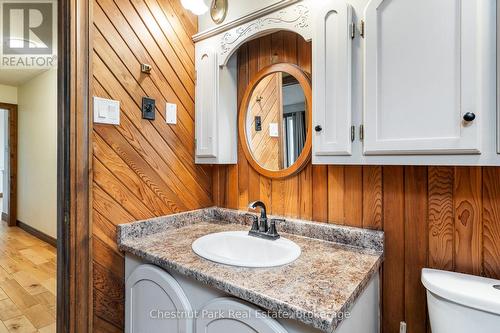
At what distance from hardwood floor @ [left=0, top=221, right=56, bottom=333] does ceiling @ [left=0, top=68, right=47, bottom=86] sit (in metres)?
2.30

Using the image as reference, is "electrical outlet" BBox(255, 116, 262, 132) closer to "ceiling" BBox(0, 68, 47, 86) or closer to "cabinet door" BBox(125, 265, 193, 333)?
"cabinet door" BBox(125, 265, 193, 333)

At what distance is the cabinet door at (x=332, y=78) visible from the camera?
3.52 ft

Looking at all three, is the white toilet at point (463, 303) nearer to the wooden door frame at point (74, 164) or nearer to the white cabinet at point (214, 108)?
the white cabinet at point (214, 108)

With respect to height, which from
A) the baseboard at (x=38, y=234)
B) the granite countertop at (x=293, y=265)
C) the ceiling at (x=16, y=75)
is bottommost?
the baseboard at (x=38, y=234)

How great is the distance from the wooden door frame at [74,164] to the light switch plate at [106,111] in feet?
0.12

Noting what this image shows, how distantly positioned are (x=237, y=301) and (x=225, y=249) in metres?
0.52

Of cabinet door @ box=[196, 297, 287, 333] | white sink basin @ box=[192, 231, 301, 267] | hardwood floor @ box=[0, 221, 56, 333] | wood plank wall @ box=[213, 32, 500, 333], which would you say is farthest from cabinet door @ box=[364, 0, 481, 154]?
hardwood floor @ box=[0, 221, 56, 333]

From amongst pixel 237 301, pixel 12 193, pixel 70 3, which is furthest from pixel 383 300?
pixel 12 193

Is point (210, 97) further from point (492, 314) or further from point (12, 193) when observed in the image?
point (12, 193)

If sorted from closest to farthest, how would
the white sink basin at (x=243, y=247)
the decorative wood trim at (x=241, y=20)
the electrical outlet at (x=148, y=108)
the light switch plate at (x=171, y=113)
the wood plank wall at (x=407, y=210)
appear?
the wood plank wall at (x=407, y=210)
the white sink basin at (x=243, y=247)
the decorative wood trim at (x=241, y=20)
the electrical outlet at (x=148, y=108)
the light switch plate at (x=171, y=113)

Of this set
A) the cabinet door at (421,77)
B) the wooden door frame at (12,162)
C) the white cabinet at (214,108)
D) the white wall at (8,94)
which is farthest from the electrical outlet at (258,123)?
the white wall at (8,94)

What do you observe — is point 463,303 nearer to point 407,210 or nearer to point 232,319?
point 407,210

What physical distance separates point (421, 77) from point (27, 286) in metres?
3.41

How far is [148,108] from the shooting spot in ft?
4.82
